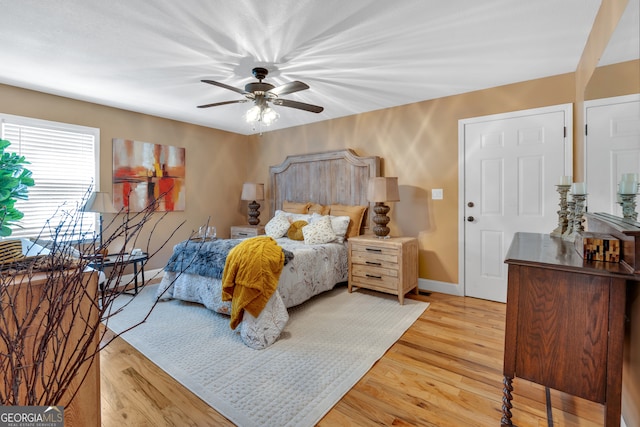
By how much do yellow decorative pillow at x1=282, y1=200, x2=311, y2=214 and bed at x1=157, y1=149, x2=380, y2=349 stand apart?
0.4 inches

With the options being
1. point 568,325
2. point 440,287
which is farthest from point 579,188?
point 440,287

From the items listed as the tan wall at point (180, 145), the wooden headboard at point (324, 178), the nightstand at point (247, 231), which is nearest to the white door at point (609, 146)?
the wooden headboard at point (324, 178)

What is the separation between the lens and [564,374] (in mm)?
1384

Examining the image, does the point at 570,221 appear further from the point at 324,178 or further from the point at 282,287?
the point at 324,178

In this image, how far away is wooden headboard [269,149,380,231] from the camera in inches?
162

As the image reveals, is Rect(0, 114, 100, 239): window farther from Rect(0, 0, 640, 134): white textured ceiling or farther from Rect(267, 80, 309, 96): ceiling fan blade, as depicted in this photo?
Rect(267, 80, 309, 96): ceiling fan blade

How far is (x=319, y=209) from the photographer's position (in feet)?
14.3

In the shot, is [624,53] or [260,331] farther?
[260,331]

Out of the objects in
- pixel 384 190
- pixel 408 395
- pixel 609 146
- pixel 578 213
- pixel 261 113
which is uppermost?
pixel 261 113

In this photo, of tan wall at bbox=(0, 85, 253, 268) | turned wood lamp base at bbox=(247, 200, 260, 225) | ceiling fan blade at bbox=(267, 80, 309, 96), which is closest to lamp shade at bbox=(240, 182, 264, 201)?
turned wood lamp base at bbox=(247, 200, 260, 225)

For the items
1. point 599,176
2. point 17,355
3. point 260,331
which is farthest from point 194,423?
point 599,176

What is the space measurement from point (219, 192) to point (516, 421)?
15.4 feet

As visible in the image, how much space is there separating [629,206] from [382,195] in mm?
2239

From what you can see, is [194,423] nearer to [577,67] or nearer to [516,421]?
[516,421]
